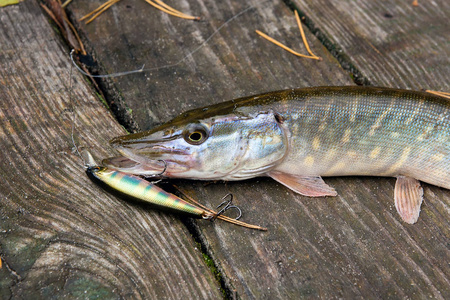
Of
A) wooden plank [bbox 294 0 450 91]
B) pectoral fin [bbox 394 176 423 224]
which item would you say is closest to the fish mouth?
pectoral fin [bbox 394 176 423 224]

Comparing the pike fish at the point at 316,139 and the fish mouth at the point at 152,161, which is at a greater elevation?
the fish mouth at the point at 152,161

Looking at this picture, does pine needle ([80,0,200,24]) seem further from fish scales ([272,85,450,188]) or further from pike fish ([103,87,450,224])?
fish scales ([272,85,450,188])

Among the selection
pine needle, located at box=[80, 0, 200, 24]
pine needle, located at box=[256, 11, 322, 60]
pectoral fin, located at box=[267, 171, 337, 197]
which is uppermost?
pine needle, located at box=[80, 0, 200, 24]

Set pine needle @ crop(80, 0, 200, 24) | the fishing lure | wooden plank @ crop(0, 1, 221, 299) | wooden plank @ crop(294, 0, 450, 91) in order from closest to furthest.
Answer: wooden plank @ crop(0, 1, 221, 299)
the fishing lure
wooden plank @ crop(294, 0, 450, 91)
pine needle @ crop(80, 0, 200, 24)

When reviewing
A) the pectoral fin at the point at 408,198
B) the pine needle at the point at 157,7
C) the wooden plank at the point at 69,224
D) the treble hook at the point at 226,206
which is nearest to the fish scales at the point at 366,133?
the pectoral fin at the point at 408,198

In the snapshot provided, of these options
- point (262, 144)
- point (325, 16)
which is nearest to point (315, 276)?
point (262, 144)

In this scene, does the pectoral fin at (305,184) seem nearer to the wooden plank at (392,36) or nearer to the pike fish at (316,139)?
the pike fish at (316,139)

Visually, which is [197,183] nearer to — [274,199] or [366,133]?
[274,199]

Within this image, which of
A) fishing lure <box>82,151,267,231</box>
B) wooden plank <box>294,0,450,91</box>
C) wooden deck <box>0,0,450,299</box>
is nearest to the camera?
wooden deck <box>0,0,450,299</box>
